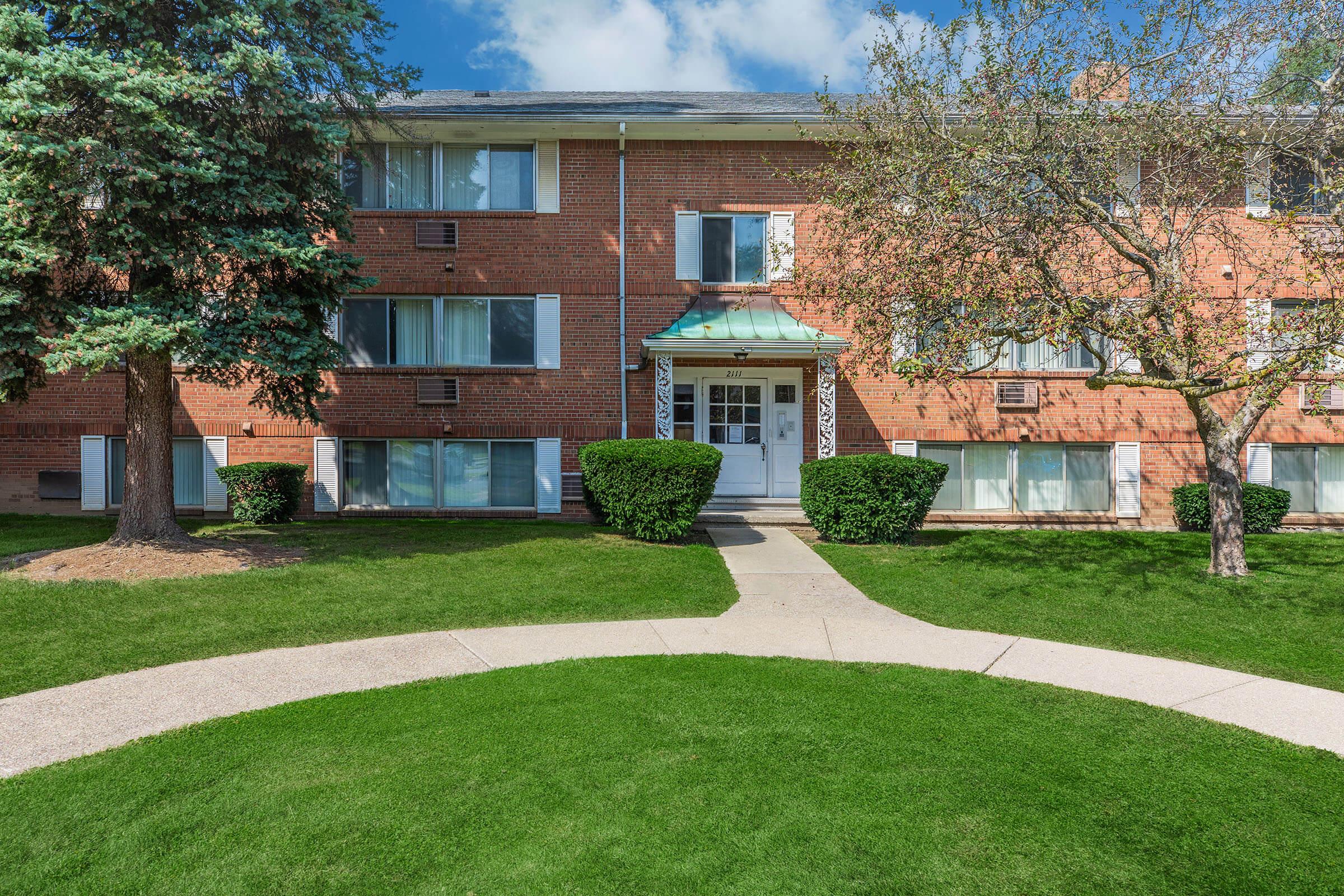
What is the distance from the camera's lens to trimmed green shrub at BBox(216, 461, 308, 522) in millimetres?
12000

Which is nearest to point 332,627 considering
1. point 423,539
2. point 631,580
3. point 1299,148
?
point 631,580

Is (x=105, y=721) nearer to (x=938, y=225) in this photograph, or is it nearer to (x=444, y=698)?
(x=444, y=698)

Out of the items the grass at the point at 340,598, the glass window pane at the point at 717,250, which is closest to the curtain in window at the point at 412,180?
the glass window pane at the point at 717,250

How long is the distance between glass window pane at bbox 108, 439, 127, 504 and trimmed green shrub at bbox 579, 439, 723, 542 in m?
8.89

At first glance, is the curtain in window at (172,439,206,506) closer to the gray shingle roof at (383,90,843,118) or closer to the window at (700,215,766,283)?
the gray shingle roof at (383,90,843,118)

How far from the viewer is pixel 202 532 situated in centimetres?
1093

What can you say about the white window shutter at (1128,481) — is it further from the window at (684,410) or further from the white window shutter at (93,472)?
the white window shutter at (93,472)

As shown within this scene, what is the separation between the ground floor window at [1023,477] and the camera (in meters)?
13.4

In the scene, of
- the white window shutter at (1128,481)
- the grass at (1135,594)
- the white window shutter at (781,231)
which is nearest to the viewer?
the grass at (1135,594)

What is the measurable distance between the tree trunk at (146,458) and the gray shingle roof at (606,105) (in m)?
5.34

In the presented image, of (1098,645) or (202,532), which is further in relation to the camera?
(202,532)

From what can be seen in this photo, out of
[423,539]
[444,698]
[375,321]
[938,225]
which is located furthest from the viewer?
[375,321]

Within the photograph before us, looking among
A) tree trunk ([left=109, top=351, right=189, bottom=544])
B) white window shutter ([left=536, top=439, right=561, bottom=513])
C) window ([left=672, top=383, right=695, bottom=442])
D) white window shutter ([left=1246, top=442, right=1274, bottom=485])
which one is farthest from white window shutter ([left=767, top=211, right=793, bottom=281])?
tree trunk ([left=109, top=351, right=189, bottom=544])

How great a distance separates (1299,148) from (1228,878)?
1014 cm
